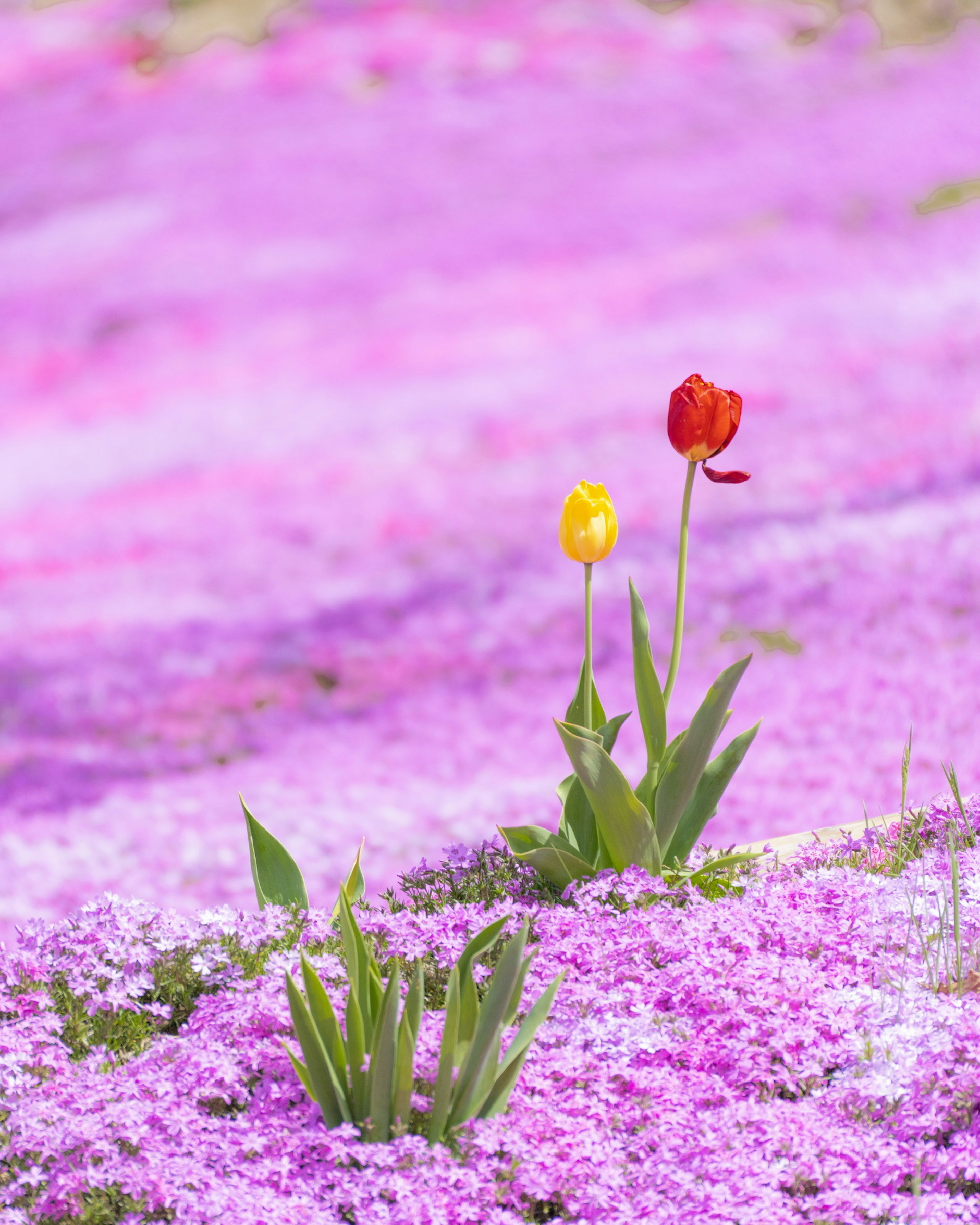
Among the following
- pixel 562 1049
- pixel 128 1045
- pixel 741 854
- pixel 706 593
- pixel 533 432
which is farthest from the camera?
pixel 533 432

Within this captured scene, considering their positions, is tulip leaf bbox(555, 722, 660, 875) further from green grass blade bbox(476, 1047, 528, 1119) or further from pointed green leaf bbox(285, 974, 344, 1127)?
pointed green leaf bbox(285, 974, 344, 1127)

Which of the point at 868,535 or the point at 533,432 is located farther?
the point at 533,432

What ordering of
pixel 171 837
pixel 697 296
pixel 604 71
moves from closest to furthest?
pixel 171 837 → pixel 697 296 → pixel 604 71

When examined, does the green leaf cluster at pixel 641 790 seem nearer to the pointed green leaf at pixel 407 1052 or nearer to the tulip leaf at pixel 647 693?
the tulip leaf at pixel 647 693

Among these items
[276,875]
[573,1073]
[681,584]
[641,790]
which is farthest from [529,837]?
[573,1073]

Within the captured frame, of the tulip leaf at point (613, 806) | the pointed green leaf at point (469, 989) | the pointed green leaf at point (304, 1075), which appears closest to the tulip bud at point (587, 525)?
the tulip leaf at point (613, 806)

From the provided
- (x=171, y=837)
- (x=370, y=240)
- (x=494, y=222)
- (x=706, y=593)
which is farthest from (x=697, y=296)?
(x=171, y=837)

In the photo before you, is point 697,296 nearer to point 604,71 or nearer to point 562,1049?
point 604,71
